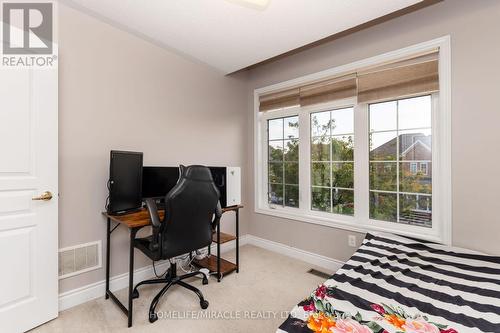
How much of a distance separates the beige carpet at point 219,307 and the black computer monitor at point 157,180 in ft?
2.98

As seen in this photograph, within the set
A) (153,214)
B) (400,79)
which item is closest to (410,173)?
(400,79)

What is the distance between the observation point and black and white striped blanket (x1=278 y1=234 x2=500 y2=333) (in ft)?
3.59

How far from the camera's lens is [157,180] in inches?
96.4

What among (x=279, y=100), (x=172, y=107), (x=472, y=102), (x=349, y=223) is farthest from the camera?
(x=279, y=100)

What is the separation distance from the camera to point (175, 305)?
2.06m

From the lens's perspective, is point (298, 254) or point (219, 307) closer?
point (219, 307)

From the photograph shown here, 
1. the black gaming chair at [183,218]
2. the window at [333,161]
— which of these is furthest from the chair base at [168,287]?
the window at [333,161]

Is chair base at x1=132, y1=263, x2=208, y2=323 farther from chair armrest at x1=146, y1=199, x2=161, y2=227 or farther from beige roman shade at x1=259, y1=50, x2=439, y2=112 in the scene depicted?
beige roman shade at x1=259, y1=50, x2=439, y2=112

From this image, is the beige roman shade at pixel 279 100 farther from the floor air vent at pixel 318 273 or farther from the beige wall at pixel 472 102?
the floor air vent at pixel 318 273

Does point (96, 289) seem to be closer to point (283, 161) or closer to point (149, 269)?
point (149, 269)

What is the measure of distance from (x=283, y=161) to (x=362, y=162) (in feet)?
3.56

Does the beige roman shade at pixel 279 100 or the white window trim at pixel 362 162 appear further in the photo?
the beige roman shade at pixel 279 100

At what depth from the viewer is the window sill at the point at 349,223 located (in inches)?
88.5

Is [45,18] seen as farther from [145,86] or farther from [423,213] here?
[423,213]
